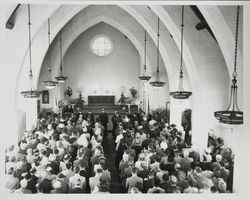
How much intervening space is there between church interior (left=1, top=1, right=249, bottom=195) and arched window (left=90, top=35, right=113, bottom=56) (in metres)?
5.90

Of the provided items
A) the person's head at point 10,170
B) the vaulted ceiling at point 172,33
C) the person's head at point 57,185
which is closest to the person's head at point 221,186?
the vaulted ceiling at point 172,33

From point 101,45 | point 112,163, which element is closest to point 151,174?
point 112,163

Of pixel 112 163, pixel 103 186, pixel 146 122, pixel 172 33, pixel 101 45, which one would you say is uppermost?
pixel 101 45

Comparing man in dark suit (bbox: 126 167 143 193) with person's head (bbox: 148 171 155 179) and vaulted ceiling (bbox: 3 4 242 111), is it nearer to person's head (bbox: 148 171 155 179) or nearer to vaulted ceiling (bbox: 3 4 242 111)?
person's head (bbox: 148 171 155 179)

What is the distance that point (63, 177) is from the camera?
8.70 m

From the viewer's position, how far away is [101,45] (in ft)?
101

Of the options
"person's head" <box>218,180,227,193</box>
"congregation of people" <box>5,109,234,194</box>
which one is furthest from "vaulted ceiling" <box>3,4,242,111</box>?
"person's head" <box>218,180,227,193</box>

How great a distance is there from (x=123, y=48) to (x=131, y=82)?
10.6 feet

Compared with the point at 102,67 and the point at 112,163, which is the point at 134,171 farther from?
the point at 102,67

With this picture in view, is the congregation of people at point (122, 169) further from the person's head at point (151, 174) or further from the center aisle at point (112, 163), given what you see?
the center aisle at point (112, 163)

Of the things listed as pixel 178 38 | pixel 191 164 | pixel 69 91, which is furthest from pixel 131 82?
pixel 191 164

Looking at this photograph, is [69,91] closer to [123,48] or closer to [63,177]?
[123,48]

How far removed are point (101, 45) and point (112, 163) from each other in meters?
17.8

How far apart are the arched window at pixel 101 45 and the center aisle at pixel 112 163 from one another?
39.2 feet
